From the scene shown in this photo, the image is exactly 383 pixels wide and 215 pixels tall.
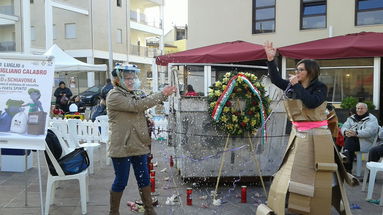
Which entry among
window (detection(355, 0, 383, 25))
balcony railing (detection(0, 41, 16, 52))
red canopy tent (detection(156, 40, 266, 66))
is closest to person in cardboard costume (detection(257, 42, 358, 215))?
red canopy tent (detection(156, 40, 266, 66))

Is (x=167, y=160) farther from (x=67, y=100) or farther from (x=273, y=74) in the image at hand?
(x=67, y=100)

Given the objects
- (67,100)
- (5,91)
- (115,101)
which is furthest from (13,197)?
(67,100)

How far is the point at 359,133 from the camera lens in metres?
6.03

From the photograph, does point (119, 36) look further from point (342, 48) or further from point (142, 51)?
point (342, 48)

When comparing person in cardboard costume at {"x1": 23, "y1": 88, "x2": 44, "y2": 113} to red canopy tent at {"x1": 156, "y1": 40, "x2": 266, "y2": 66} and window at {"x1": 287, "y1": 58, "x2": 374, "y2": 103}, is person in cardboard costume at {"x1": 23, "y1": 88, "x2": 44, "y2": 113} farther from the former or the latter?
window at {"x1": 287, "y1": 58, "x2": 374, "y2": 103}

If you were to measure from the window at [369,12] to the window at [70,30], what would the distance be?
2185 cm

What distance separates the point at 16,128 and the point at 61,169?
0.71 meters

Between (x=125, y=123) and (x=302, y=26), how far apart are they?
10.7 meters

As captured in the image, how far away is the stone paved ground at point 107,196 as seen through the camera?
4.55m

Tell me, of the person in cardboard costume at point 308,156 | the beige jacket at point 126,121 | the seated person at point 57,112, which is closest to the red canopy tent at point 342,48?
the person in cardboard costume at point 308,156

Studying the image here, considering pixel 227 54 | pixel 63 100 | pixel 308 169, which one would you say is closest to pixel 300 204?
pixel 308 169

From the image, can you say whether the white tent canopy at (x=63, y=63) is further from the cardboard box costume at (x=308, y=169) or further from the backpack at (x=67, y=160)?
the cardboard box costume at (x=308, y=169)

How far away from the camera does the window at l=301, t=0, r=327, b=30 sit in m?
12.6

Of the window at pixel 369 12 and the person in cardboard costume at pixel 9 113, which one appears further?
the window at pixel 369 12
